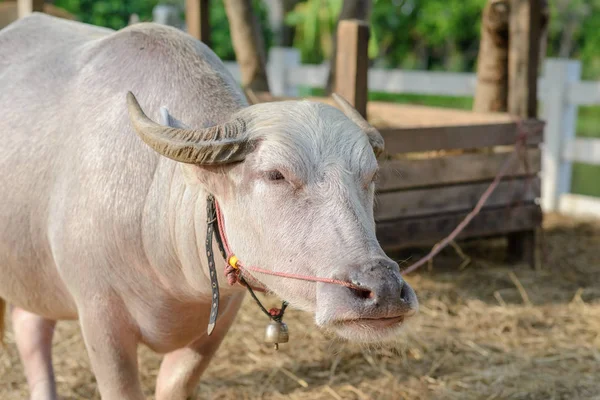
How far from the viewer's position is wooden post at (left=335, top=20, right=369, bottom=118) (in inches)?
179

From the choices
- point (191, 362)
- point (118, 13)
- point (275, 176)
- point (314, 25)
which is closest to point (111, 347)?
point (191, 362)

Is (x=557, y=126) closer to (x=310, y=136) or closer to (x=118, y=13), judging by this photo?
(x=310, y=136)

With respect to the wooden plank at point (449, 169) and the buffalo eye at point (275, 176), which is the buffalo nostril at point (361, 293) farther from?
the wooden plank at point (449, 169)

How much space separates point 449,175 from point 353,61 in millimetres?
1345

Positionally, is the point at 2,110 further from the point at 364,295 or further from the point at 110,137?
the point at 364,295

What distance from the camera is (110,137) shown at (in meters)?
2.92

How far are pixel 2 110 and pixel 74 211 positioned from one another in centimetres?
76

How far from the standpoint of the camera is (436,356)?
444 cm

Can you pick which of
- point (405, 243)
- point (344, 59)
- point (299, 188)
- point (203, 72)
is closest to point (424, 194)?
point (405, 243)

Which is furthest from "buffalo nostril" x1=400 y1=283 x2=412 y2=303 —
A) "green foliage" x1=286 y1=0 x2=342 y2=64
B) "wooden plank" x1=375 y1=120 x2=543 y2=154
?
"green foliage" x1=286 y1=0 x2=342 y2=64

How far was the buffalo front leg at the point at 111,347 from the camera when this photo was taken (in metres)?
2.88

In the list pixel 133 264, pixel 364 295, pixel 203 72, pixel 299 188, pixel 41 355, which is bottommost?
pixel 41 355

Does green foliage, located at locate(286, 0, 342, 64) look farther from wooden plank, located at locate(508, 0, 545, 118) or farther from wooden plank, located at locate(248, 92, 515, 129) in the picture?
wooden plank, located at locate(508, 0, 545, 118)

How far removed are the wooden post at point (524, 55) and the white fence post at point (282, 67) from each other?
4753 millimetres
